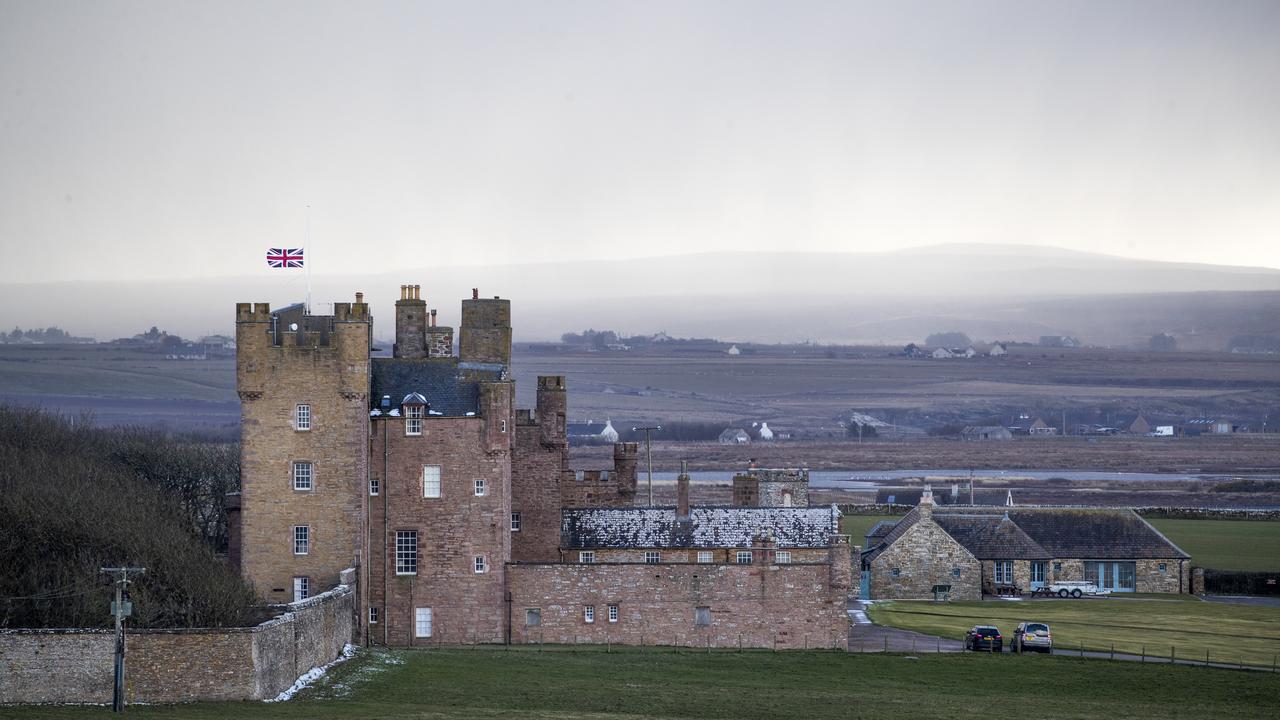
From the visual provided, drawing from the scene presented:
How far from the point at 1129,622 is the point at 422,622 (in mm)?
33308

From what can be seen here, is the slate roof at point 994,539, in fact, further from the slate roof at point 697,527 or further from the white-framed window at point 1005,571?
the slate roof at point 697,527

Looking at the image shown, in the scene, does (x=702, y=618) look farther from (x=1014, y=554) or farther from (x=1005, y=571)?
(x=1014, y=554)

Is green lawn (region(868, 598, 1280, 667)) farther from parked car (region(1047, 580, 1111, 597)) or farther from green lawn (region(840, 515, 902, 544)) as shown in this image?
green lawn (region(840, 515, 902, 544))

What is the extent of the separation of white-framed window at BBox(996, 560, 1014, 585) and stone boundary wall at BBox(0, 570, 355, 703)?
164ft

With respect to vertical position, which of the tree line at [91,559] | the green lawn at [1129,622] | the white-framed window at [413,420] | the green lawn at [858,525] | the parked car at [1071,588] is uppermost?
the white-framed window at [413,420]

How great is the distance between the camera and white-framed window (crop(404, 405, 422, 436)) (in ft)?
225

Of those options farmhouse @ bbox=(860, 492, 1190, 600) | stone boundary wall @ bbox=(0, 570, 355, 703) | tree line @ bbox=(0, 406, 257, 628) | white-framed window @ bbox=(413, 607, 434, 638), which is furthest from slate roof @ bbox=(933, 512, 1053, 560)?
stone boundary wall @ bbox=(0, 570, 355, 703)

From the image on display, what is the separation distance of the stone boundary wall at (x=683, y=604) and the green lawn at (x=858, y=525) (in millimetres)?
40824

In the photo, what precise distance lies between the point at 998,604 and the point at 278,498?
38212 mm

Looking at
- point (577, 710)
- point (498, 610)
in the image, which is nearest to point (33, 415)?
point (498, 610)

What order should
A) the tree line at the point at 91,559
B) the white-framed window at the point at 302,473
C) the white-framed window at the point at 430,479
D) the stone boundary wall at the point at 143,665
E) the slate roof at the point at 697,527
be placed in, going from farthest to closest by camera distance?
the slate roof at the point at 697,527 → the white-framed window at the point at 430,479 → the white-framed window at the point at 302,473 → the tree line at the point at 91,559 → the stone boundary wall at the point at 143,665

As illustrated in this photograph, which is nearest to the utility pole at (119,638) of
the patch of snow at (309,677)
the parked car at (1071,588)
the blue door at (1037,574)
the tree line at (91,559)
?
the patch of snow at (309,677)

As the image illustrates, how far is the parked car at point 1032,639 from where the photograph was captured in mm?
68125

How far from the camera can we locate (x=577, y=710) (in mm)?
50938
